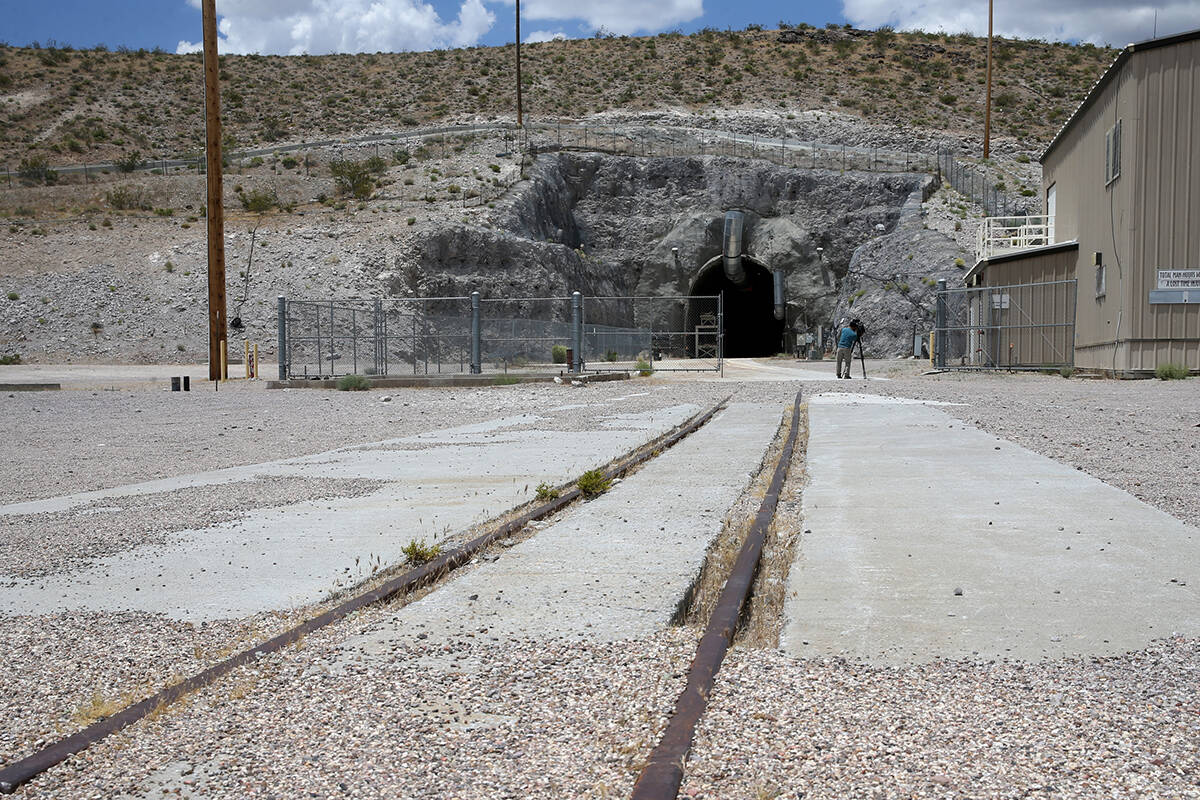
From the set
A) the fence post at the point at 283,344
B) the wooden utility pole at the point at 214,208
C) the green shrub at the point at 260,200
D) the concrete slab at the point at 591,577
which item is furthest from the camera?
the green shrub at the point at 260,200

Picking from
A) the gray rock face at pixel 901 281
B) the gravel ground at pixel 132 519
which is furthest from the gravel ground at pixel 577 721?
the gray rock face at pixel 901 281

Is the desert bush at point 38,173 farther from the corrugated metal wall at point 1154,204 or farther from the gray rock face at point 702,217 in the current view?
the corrugated metal wall at point 1154,204

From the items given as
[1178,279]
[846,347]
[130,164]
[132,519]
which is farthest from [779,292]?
[132,519]

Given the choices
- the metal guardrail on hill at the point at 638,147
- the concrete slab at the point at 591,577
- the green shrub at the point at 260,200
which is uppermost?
the metal guardrail on hill at the point at 638,147

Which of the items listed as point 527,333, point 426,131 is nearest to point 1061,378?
point 527,333

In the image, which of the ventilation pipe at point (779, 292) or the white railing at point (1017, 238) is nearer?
the white railing at point (1017, 238)

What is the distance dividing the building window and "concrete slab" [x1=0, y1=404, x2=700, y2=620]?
20.8m

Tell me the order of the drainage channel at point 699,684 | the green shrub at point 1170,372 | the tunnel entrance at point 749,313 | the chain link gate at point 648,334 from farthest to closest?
the tunnel entrance at point 749,313 < the chain link gate at point 648,334 < the green shrub at point 1170,372 < the drainage channel at point 699,684

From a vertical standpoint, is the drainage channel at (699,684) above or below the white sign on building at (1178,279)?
below

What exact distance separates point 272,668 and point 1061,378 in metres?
28.0

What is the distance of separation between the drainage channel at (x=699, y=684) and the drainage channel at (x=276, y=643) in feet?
5.05

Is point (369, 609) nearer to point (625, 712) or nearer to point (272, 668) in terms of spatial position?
point (272, 668)

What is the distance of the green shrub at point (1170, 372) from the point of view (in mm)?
24172

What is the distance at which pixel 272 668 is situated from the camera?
3641 millimetres
